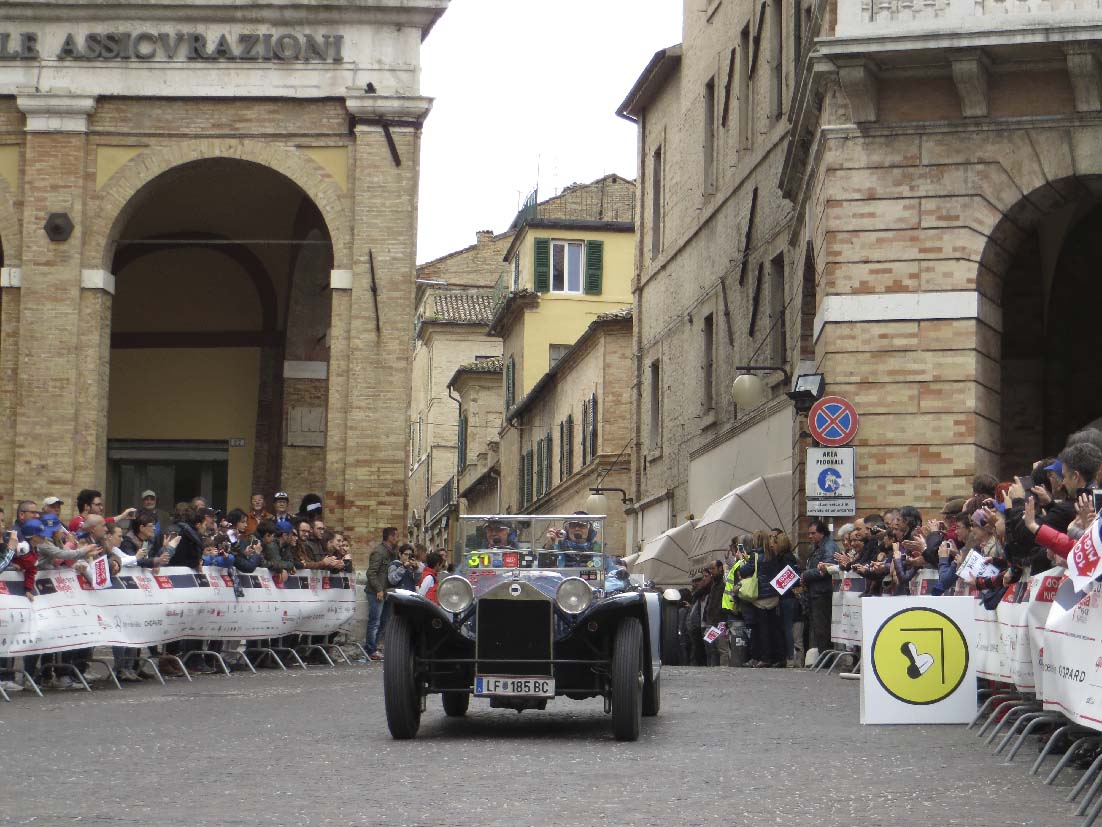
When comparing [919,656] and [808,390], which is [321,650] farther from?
[919,656]

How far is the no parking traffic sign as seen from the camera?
20562 millimetres

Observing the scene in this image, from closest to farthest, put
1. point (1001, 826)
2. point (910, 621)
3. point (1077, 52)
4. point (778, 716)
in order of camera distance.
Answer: point (1001, 826) → point (910, 621) → point (778, 716) → point (1077, 52)

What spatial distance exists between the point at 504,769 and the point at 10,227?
20622 mm

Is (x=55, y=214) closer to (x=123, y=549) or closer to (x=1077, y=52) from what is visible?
(x=123, y=549)

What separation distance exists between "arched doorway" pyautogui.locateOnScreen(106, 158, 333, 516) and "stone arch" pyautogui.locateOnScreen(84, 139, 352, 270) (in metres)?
5.34

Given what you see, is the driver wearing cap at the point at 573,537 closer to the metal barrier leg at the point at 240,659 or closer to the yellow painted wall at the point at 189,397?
the metal barrier leg at the point at 240,659

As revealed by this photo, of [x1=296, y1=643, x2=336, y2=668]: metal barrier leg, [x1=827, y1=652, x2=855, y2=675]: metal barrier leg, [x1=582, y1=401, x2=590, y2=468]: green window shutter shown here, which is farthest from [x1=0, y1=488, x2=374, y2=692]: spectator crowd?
[x1=582, y1=401, x2=590, y2=468]: green window shutter

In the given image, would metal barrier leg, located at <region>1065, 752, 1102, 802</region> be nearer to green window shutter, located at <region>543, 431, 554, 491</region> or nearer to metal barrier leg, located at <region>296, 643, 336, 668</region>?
metal barrier leg, located at <region>296, 643, 336, 668</region>

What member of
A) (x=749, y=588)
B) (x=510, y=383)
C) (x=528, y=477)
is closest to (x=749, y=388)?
(x=749, y=588)

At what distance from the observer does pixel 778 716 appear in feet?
47.8

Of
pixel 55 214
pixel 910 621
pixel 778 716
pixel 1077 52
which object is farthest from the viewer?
pixel 55 214

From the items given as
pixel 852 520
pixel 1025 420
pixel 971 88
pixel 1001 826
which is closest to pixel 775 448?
pixel 1025 420

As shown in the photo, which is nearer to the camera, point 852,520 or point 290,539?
point 852,520

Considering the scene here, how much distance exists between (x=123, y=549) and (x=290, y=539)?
13.0ft
